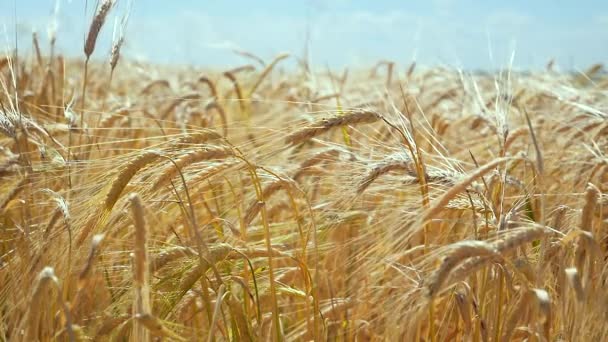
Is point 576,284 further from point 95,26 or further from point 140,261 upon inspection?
point 95,26

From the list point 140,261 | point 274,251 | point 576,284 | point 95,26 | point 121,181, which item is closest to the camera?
point 140,261

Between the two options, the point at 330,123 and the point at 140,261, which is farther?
the point at 330,123

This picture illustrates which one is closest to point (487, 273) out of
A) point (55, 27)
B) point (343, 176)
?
point (343, 176)

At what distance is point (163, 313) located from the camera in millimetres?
1372

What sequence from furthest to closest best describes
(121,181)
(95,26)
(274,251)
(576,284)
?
1. (95,26)
2. (274,251)
3. (121,181)
4. (576,284)

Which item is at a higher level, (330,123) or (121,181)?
(330,123)

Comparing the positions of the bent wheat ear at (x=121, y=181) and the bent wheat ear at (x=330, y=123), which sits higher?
the bent wheat ear at (x=330, y=123)

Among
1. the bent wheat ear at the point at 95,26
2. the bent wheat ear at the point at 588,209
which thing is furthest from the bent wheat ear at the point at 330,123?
the bent wheat ear at the point at 95,26

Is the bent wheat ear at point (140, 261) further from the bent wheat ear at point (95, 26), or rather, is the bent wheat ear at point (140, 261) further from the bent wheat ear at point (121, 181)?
the bent wheat ear at point (95, 26)

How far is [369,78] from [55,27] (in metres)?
5.79

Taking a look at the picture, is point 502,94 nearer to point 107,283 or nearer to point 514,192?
point 514,192

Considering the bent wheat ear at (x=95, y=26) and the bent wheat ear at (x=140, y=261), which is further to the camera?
the bent wheat ear at (x=95, y=26)

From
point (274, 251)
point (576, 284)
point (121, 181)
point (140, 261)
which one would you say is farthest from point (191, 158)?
point (576, 284)

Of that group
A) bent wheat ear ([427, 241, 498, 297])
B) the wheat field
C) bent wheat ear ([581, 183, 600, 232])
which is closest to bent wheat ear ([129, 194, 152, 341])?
the wheat field
